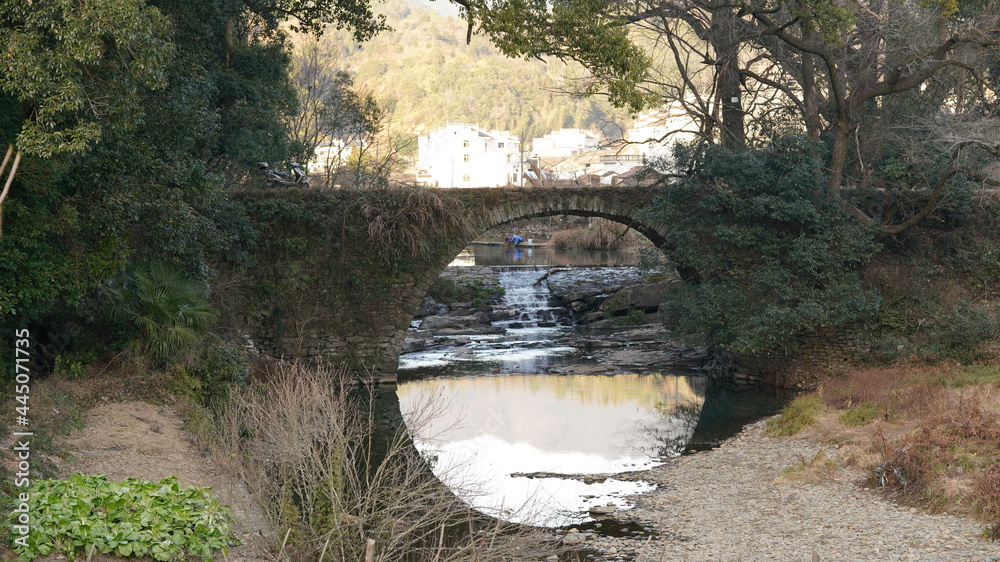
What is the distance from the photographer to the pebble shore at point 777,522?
7250mm

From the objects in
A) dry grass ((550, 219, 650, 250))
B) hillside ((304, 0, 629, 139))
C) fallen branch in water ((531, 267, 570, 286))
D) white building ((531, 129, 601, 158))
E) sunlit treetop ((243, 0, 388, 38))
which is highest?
hillside ((304, 0, 629, 139))

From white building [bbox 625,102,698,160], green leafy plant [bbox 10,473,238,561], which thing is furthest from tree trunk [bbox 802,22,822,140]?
green leafy plant [bbox 10,473,238,561]

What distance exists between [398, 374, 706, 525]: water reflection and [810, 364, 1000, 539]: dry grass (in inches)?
101

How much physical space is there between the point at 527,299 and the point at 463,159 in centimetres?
3107

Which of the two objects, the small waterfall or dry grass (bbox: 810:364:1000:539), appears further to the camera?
the small waterfall

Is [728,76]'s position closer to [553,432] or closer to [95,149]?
[553,432]

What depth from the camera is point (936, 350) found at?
14.5 metres

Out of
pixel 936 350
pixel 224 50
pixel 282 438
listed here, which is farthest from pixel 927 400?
pixel 224 50

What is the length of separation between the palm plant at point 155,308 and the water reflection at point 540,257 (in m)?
21.8

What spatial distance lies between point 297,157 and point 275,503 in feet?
49.6

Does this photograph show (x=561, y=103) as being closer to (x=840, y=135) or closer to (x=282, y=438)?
(x=840, y=135)

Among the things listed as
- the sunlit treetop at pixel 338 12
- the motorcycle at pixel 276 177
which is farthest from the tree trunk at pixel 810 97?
the motorcycle at pixel 276 177

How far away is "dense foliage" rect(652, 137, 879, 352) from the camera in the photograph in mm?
15070

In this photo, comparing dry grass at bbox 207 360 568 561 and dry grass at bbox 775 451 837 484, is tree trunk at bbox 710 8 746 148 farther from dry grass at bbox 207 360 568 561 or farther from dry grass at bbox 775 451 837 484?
dry grass at bbox 207 360 568 561
